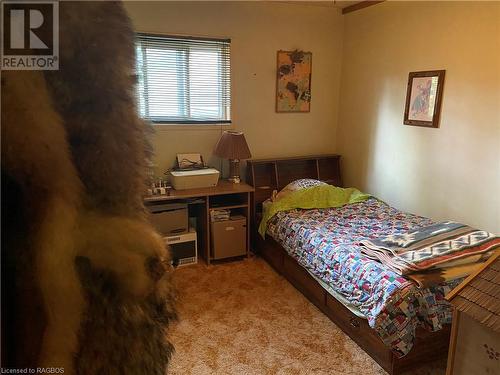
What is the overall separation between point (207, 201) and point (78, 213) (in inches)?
109

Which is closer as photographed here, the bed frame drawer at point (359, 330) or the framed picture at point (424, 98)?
the bed frame drawer at point (359, 330)

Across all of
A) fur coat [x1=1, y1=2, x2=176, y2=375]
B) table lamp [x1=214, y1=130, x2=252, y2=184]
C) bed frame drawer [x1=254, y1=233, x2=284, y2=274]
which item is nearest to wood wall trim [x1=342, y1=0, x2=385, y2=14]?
table lamp [x1=214, y1=130, x2=252, y2=184]

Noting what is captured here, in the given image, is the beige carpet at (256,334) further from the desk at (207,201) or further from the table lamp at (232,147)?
the table lamp at (232,147)

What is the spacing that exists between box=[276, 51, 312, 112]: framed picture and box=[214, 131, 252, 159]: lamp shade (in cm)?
69

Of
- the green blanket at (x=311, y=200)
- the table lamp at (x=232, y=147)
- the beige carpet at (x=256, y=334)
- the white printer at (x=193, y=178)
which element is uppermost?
the table lamp at (x=232, y=147)

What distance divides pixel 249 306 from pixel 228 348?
482 millimetres

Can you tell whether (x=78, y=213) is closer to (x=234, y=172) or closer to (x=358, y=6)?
(x=234, y=172)

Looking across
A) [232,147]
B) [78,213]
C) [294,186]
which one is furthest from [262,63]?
[78,213]

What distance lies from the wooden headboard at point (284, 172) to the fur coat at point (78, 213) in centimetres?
305

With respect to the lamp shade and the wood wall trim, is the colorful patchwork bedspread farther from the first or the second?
the wood wall trim

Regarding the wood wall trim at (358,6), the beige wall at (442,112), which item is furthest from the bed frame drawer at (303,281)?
the wood wall trim at (358,6)

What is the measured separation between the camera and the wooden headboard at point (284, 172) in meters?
3.60

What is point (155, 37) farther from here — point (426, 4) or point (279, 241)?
point (426, 4)

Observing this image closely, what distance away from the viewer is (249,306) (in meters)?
2.65
